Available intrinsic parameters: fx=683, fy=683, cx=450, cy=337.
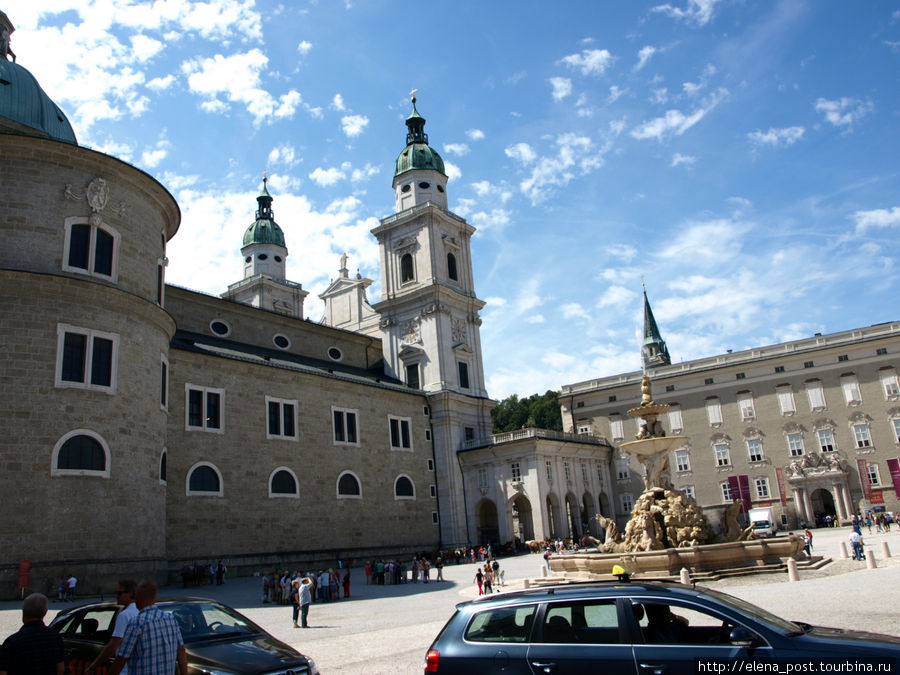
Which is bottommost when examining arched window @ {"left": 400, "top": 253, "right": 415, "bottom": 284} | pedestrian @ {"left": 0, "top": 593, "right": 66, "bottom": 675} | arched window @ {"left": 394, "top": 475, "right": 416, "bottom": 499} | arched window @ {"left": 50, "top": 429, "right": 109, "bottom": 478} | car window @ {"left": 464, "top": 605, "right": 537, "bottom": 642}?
car window @ {"left": 464, "top": 605, "right": 537, "bottom": 642}

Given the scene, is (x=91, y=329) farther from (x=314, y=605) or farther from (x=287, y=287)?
(x=287, y=287)

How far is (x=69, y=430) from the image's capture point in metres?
22.5

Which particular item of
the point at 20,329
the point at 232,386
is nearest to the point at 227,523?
the point at 232,386

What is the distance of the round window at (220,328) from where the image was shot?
133ft

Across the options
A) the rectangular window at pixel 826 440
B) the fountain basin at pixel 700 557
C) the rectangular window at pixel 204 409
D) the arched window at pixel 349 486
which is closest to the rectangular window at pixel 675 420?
the rectangular window at pixel 826 440

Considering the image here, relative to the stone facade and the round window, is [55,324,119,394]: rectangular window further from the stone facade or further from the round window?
the stone facade

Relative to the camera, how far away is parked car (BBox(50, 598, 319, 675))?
707cm

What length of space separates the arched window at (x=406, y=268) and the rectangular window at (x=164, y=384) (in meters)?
26.0

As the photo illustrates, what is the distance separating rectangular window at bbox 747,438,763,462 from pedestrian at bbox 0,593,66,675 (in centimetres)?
5282

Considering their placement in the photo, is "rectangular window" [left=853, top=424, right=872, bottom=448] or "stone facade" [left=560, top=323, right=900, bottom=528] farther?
"rectangular window" [left=853, top=424, right=872, bottom=448]

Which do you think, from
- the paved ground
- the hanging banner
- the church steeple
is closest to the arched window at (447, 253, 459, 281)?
the hanging banner

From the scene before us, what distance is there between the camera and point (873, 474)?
154ft

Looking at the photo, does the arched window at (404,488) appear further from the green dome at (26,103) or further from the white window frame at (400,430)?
the green dome at (26,103)

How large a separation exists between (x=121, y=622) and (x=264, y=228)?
59628mm
